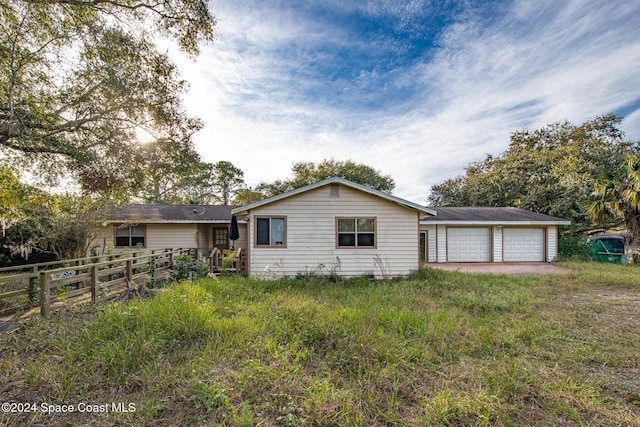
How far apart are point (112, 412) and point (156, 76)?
7811 mm

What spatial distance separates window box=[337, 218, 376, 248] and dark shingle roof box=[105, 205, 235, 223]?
23.8 feet

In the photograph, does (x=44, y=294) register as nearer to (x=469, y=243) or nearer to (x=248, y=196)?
(x=469, y=243)

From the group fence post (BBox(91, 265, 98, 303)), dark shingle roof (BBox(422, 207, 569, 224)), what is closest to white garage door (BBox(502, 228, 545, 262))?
dark shingle roof (BBox(422, 207, 569, 224))

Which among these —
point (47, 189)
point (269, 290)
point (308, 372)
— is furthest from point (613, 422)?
point (47, 189)

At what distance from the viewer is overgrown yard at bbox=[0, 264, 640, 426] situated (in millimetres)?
2443

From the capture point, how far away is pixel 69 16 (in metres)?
5.92

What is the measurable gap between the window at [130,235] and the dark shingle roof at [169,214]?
0.71 metres

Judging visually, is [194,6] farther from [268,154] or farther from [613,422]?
[613,422]

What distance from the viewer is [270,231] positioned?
9305 millimetres

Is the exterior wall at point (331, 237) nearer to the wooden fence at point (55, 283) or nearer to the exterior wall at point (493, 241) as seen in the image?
the wooden fence at point (55, 283)

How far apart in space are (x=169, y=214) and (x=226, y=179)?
21.9 metres

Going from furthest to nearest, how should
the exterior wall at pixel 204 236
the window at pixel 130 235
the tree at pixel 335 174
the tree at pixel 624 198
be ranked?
the tree at pixel 335 174
the exterior wall at pixel 204 236
the window at pixel 130 235
the tree at pixel 624 198

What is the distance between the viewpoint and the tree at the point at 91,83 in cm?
556

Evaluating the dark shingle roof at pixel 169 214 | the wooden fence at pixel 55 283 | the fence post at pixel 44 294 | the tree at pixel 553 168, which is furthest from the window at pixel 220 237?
the tree at pixel 553 168
